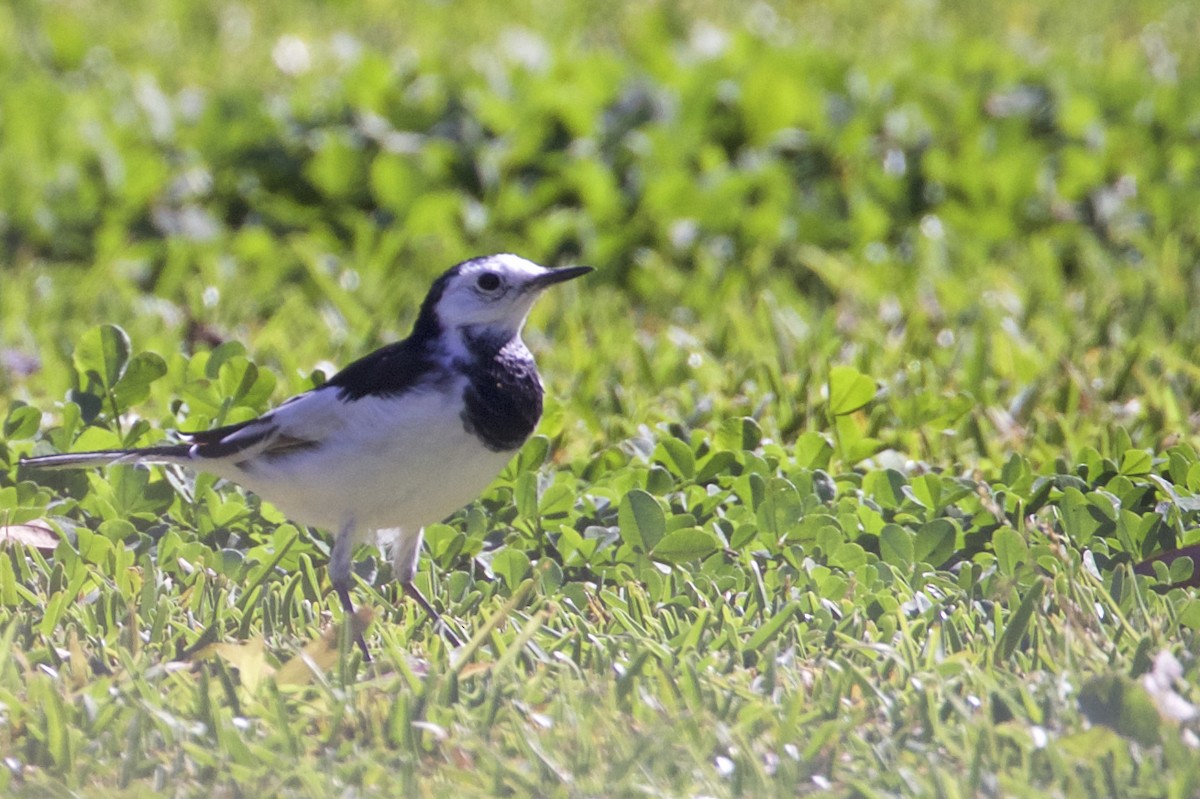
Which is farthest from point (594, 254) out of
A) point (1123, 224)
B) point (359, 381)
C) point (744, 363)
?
point (359, 381)

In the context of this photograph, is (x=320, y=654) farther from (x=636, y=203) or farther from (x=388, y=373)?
(x=636, y=203)

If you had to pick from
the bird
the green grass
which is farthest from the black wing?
the green grass

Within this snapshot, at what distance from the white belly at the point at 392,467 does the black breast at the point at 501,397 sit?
3cm

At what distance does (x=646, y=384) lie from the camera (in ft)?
16.2

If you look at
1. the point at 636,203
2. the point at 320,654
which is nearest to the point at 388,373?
the point at 320,654

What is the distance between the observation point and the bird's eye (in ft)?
11.9

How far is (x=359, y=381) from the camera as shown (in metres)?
3.53

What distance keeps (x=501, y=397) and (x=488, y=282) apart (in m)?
0.31

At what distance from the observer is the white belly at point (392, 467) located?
11.0 feet

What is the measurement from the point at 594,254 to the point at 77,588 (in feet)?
10.3

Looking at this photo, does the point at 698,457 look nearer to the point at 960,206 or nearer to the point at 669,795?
the point at 669,795

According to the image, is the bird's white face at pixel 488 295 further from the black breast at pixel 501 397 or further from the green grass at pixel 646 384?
the green grass at pixel 646 384

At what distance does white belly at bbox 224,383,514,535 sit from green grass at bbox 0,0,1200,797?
19 cm

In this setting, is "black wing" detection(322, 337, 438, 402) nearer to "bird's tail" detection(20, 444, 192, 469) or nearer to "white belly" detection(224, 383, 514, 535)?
"white belly" detection(224, 383, 514, 535)
